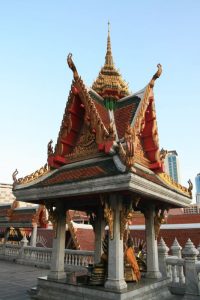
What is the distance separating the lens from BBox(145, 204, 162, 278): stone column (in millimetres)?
8695

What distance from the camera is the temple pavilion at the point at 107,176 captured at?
6.75m

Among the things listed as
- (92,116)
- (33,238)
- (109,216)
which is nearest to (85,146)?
(92,116)

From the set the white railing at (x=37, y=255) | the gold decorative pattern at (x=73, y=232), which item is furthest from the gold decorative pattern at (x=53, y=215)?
the gold decorative pattern at (x=73, y=232)

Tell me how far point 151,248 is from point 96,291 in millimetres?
2857

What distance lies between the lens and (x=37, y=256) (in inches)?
705

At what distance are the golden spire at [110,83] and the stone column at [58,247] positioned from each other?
4619 mm

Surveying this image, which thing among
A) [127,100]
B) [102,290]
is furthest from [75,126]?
[102,290]

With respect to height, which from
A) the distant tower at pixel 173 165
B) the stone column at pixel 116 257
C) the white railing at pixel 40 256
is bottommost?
the white railing at pixel 40 256

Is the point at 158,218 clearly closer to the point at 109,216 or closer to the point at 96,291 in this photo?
the point at 109,216

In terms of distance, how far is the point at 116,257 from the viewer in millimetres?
6699

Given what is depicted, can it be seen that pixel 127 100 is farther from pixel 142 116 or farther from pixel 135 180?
pixel 135 180

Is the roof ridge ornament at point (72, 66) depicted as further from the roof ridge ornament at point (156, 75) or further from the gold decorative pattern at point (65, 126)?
the roof ridge ornament at point (156, 75)

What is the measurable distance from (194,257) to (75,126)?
230 inches

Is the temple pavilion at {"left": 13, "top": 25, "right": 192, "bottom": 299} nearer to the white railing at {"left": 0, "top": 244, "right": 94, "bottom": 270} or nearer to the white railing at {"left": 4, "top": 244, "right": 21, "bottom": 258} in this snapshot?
the white railing at {"left": 0, "top": 244, "right": 94, "bottom": 270}
